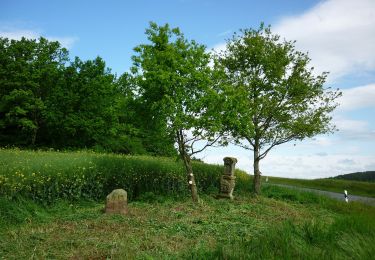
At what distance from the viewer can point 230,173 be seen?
21469 mm

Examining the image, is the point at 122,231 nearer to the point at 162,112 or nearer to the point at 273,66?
the point at 162,112

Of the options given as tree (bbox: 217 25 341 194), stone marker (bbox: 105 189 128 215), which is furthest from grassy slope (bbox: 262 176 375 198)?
stone marker (bbox: 105 189 128 215)

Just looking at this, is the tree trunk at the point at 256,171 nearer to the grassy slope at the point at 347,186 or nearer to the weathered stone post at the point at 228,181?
the weathered stone post at the point at 228,181

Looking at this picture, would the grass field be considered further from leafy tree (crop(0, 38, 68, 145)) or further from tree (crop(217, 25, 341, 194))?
leafy tree (crop(0, 38, 68, 145))

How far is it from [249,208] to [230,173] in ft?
12.5

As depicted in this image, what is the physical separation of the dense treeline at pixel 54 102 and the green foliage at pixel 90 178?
19.4m

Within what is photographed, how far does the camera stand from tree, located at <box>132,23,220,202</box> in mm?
18109

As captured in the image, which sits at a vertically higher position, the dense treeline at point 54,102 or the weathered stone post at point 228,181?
the dense treeline at point 54,102

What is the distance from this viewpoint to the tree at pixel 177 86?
18.1m

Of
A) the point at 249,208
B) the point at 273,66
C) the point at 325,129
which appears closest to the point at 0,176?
the point at 249,208

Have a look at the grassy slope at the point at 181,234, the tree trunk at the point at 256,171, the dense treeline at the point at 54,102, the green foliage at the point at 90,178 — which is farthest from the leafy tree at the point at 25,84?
the grassy slope at the point at 181,234

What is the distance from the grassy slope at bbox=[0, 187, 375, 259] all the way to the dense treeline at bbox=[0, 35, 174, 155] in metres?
26.5

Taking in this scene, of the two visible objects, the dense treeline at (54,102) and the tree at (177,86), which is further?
the dense treeline at (54,102)

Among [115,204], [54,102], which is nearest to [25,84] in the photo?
[54,102]
